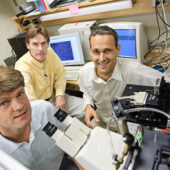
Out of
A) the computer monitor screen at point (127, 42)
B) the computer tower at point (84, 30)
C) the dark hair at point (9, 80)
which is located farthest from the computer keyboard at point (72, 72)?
the dark hair at point (9, 80)

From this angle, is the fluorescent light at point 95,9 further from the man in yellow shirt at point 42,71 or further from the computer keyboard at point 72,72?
the computer keyboard at point 72,72

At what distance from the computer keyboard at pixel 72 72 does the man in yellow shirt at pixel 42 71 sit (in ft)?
0.27

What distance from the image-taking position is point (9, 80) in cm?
86

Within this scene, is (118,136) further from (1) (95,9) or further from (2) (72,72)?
(1) (95,9)

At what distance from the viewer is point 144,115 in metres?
0.57

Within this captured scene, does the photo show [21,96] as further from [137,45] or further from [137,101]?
[137,45]

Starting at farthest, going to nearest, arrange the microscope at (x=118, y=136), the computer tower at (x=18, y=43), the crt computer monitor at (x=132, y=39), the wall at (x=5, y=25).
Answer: the wall at (x=5, y=25), the computer tower at (x=18, y=43), the crt computer monitor at (x=132, y=39), the microscope at (x=118, y=136)

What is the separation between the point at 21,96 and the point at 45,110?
27 centimetres

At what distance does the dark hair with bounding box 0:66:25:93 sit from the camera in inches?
33.0

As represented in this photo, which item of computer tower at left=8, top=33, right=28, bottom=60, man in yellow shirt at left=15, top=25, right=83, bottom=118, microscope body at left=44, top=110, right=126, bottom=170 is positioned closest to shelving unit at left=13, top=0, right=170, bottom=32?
computer tower at left=8, top=33, right=28, bottom=60

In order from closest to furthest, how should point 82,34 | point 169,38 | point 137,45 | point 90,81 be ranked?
point 90,81 < point 137,45 < point 169,38 < point 82,34

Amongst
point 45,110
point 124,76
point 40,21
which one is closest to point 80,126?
point 45,110

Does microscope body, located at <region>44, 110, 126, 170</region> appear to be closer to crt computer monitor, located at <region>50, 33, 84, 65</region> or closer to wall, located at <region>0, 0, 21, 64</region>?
crt computer monitor, located at <region>50, 33, 84, 65</region>

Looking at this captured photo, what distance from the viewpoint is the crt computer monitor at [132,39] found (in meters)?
1.47
